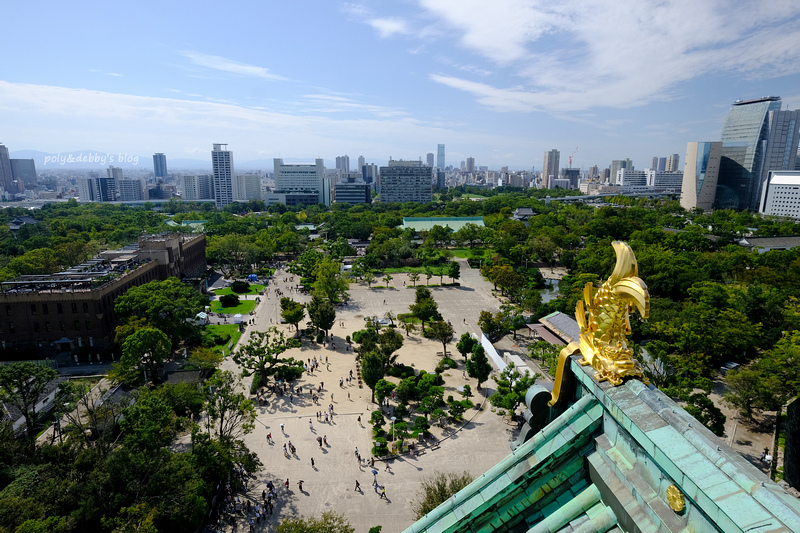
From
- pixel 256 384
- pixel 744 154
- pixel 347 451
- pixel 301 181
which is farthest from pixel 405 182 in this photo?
pixel 347 451

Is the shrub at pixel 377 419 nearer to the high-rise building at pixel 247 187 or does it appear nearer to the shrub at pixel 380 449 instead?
the shrub at pixel 380 449

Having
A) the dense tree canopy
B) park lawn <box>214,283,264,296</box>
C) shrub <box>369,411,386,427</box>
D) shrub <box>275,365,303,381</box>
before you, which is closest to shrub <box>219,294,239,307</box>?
park lawn <box>214,283,264,296</box>

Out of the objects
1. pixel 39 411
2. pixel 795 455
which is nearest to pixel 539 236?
pixel 795 455

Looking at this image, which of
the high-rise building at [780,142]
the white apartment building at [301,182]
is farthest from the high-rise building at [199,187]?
the high-rise building at [780,142]

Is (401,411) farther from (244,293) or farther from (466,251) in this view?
(466,251)

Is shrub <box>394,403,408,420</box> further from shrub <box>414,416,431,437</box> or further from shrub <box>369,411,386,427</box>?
shrub <box>414,416,431,437</box>

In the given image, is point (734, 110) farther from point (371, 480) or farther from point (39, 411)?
point (39, 411)
